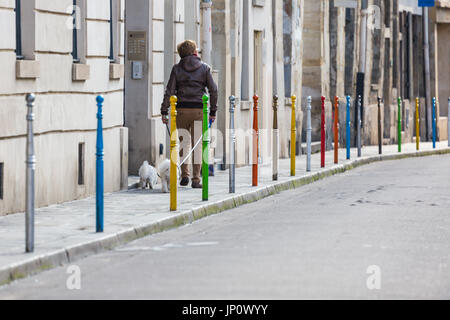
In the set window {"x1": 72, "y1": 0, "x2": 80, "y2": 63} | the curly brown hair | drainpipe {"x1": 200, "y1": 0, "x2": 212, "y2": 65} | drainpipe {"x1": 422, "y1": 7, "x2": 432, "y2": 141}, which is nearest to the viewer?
window {"x1": 72, "y1": 0, "x2": 80, "y2": 63}

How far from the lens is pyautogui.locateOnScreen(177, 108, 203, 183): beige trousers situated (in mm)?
17047

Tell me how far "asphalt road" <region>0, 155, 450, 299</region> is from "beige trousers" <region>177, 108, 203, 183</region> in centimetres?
142

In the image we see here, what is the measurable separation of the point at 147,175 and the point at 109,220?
4283mm

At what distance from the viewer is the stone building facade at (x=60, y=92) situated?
530 inches

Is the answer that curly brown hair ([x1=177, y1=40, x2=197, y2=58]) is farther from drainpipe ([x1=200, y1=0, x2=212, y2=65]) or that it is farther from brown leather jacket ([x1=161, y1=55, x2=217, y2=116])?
drainpipe ([x1=200, y1=0, x2=212, y2=65])

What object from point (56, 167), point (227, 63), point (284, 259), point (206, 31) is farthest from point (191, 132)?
point (284, 259)

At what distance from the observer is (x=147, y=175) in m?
17.0

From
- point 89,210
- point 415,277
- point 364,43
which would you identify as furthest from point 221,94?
point 415,277

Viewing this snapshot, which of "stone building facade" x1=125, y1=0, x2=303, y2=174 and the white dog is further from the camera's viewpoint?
"stone building facade" x1=125, y1=0, x2=303, y2=174

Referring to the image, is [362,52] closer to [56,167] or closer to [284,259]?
[56,167]

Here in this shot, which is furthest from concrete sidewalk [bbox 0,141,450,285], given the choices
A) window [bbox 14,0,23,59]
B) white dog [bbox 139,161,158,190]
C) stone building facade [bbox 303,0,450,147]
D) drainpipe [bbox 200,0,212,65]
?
stone building facade [bbox 303,0,450,147]

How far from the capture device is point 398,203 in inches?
623

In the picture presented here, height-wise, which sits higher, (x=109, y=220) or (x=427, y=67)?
(x=427, y=67)

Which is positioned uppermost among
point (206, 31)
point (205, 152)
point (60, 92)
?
point (206, 31)
